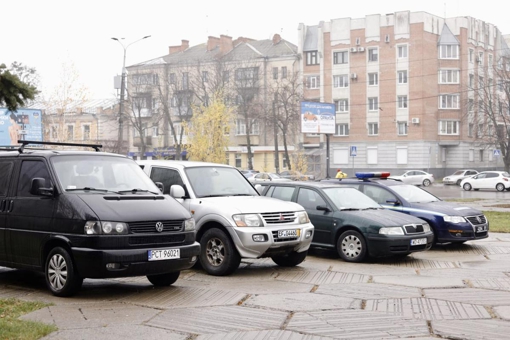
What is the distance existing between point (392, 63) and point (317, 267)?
62.6 metres

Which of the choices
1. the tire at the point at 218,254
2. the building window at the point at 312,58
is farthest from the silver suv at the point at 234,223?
the building window at the point at 312,58

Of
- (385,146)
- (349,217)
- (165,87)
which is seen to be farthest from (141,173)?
(165,87)

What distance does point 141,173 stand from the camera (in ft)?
34.4

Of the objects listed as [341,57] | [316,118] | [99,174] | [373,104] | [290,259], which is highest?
[341,57]

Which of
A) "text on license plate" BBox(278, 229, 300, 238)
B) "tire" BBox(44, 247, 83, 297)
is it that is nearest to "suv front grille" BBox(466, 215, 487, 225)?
"text on license plate" BBox(278, 229, 300, 238)

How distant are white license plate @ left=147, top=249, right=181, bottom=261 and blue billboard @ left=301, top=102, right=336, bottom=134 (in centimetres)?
4104

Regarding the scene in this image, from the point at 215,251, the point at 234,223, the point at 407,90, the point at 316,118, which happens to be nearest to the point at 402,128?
the point at 407,90

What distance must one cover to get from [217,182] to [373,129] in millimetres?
63558

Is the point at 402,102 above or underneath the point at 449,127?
above

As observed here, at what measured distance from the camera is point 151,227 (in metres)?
9.02

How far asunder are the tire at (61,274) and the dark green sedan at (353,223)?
5.85 metres

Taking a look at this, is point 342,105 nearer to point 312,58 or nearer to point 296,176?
point 312,58

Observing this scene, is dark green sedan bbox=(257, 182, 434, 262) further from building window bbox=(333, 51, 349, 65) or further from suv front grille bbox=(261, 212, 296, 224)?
building window bbox=(333, 51, 349, 65)

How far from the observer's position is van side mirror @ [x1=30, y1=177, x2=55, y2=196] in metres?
9.20
